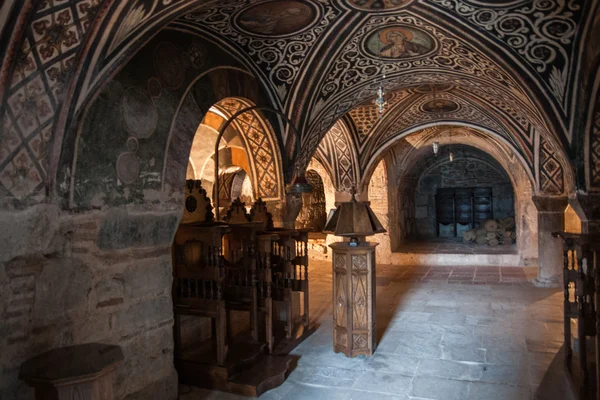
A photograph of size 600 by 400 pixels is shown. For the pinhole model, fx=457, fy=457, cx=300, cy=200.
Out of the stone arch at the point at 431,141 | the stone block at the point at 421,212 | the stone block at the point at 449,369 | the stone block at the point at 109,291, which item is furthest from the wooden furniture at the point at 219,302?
the stone block at the point at 421,212

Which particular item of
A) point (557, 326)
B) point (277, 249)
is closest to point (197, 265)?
point (277, 249)

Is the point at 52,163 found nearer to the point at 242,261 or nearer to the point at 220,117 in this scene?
the point at 242,261

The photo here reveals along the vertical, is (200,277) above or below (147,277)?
below

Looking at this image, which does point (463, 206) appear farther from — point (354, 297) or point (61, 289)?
point (61, 289)

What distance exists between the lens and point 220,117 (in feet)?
27.7

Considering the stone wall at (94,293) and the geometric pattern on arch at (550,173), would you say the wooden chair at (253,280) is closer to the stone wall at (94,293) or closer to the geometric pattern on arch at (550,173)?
the stone wall at (94,293)

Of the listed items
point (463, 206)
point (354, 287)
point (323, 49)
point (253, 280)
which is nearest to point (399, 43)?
point (323, 49)

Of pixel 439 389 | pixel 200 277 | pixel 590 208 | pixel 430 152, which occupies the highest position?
pixel 430 152

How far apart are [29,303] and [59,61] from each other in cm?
166

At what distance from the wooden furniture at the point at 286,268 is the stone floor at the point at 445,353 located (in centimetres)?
32

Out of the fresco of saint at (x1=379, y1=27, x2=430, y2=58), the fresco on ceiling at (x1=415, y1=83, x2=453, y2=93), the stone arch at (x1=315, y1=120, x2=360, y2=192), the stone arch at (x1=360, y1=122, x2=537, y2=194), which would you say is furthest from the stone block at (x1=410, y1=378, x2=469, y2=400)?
the stone arch at (x1=315, y1=120, x2=360, y2=192)

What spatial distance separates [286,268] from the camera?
20.3 ft

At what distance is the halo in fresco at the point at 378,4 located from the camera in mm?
4820

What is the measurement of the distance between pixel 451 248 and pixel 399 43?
8905mm
